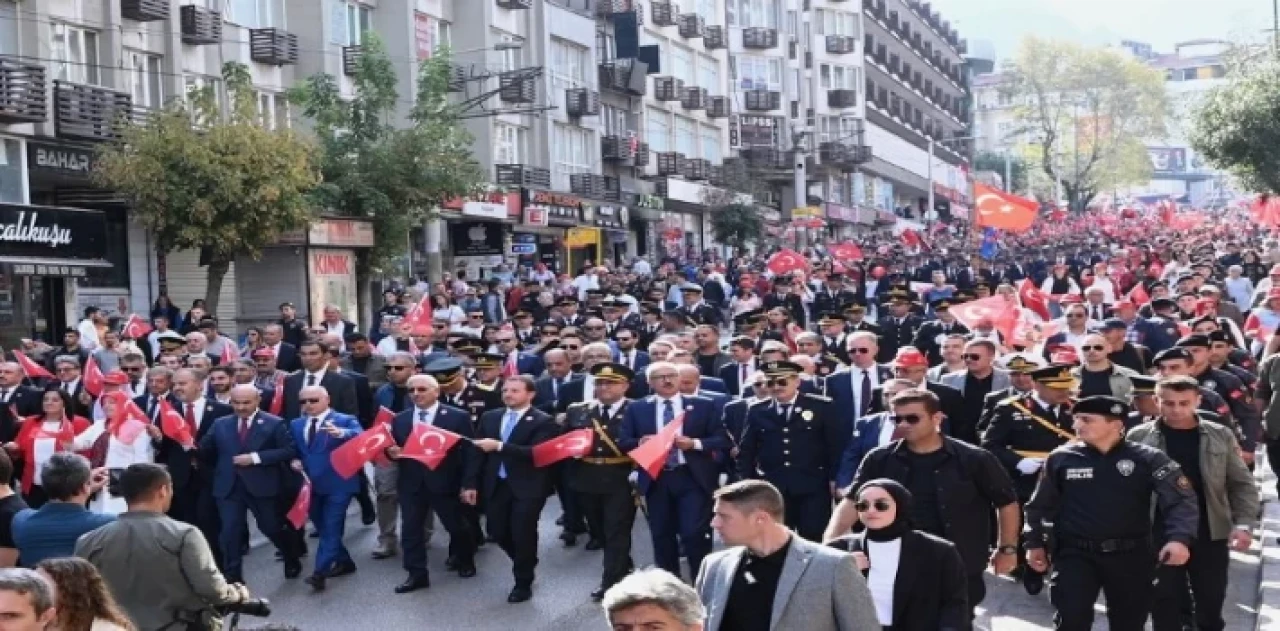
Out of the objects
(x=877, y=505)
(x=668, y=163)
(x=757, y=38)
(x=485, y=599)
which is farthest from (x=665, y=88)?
(x=877, y=505)

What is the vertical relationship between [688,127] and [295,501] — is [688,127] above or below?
above

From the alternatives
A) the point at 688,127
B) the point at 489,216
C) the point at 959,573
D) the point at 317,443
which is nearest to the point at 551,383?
the point at 317,443

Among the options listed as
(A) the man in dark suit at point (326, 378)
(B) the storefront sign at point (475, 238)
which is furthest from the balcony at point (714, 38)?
(A) the man in dark suit at point (326, 378)

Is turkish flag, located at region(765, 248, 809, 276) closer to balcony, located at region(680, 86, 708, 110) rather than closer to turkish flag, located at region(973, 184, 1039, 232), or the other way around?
turkish flag, located at region(973, 184, 1039, 232)

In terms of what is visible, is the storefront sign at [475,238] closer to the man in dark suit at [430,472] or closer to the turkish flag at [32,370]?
the turkish flag at [32,370]

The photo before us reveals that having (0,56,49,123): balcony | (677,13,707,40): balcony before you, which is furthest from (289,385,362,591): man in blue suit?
(677,13,707,40): balcony

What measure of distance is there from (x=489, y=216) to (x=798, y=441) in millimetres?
31341

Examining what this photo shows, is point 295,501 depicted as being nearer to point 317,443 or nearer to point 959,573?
point 317,443

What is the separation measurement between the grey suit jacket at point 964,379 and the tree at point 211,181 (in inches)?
659

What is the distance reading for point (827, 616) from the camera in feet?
20.2

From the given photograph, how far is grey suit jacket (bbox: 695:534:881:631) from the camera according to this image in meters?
6.14

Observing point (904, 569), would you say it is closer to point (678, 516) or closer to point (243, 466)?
point (678, 516)

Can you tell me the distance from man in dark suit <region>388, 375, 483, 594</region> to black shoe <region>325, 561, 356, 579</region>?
1.96 ft

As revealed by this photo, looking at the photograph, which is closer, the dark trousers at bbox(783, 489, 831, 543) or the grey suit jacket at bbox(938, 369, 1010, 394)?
the dark trousers at bbox(783, 489, 831, 543)
